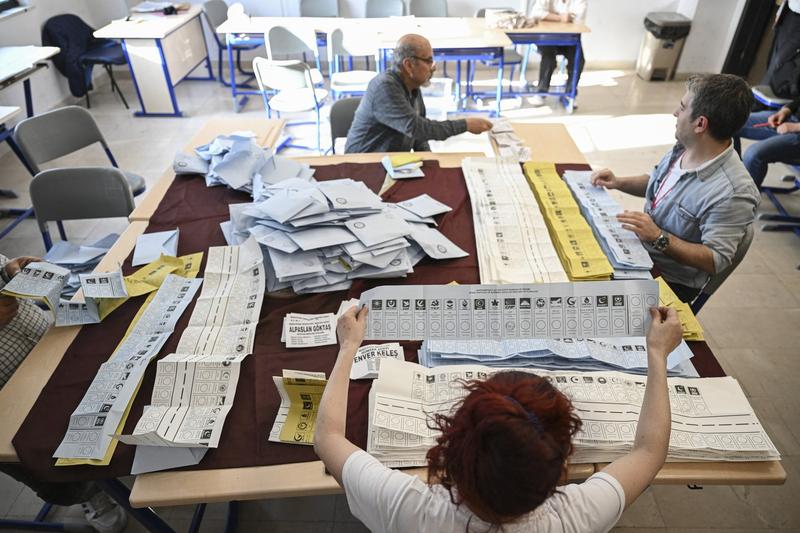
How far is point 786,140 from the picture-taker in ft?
9.88

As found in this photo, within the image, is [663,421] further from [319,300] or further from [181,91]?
[181,91]

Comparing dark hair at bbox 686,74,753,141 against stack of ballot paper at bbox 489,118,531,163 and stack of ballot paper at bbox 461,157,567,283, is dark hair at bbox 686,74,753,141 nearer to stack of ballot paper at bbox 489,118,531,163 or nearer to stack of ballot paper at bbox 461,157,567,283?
stack of ballot paper at bbox 461,157,567,283

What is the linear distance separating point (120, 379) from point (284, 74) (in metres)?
3.09

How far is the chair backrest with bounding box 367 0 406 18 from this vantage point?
5.68 meters

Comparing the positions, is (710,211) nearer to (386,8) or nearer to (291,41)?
(291,41)

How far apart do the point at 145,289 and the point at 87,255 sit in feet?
2.73

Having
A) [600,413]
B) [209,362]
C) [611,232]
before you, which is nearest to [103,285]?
[209,362]

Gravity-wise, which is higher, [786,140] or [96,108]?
[786,140]

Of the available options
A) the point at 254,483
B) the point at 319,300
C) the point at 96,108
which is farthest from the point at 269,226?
the point at 96,108

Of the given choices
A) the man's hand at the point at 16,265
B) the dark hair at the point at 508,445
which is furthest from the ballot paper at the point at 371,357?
the man's hand at the point at 16,265

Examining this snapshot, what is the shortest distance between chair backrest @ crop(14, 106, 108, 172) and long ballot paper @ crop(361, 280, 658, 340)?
2588 mm

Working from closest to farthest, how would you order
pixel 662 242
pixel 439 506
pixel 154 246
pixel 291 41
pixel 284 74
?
1. pixel 439 506
2. pixel 662 242
3. pixel 154 246
4. pixel 284 74
5. pixel 291 41

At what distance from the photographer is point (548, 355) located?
1.32m

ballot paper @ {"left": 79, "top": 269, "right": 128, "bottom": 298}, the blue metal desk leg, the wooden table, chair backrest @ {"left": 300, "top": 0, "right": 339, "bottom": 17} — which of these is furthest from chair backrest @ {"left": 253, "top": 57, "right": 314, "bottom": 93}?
the blue metal desk leg
